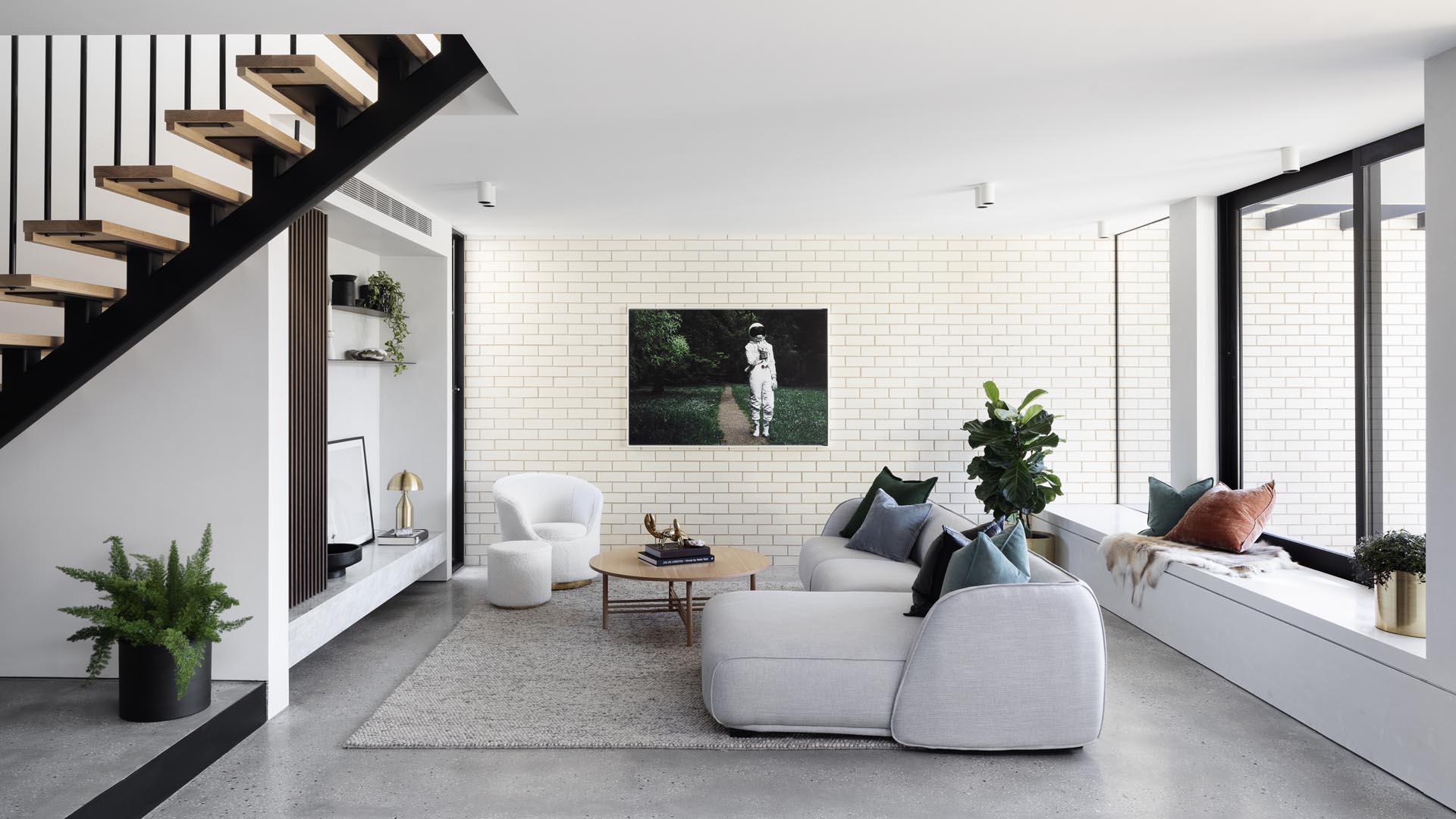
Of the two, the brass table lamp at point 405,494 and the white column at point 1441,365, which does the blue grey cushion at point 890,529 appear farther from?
the brass table lamp at point 405,494

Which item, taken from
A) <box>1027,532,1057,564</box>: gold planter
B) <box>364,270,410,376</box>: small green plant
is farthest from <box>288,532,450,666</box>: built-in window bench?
<box>1027,532,1057,564</box>: gold planter

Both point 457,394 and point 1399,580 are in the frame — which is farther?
point 457,394

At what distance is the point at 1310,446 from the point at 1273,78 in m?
2.26

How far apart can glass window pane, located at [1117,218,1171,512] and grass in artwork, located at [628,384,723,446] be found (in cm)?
304

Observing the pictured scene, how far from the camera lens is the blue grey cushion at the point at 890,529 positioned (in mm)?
5227

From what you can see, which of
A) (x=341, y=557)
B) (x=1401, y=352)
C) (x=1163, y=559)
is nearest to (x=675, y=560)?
(x=341, y=557)

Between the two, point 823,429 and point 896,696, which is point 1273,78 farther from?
point 823,429

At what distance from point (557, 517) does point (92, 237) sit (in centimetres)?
388

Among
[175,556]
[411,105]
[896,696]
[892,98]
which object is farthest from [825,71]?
[175,556]

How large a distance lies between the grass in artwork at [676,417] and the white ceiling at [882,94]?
5.36 feet

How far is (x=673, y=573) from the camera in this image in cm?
487

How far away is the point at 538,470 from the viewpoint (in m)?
6.95

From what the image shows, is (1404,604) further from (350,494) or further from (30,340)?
(350,494)

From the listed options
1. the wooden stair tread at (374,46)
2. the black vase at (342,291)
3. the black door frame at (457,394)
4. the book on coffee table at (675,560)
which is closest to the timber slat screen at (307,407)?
the black vase at (342,291)
